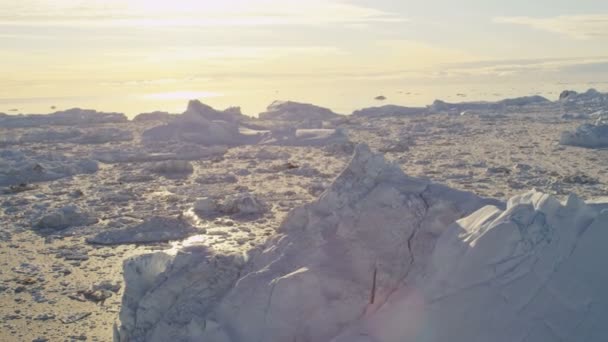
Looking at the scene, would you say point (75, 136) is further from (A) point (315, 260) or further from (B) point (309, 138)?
(A) point (315, 260)

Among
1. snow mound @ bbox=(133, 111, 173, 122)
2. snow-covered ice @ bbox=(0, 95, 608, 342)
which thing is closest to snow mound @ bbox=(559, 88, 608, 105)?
snow mound @ bbox=(133, 111, 173, 122)

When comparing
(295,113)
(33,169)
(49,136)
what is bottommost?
(295,113)

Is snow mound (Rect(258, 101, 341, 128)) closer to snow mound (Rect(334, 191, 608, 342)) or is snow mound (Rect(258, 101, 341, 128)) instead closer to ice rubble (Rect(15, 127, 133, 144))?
ice rubble (Rect(15, 127, 133, 144))

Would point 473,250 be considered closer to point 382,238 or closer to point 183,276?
point 382,238

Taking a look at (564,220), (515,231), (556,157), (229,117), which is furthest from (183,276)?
(229,117)

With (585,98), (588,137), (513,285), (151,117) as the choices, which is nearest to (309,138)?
(588,137)

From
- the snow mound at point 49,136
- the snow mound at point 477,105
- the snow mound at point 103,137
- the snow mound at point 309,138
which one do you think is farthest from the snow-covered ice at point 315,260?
the snow mound at point 477,105
